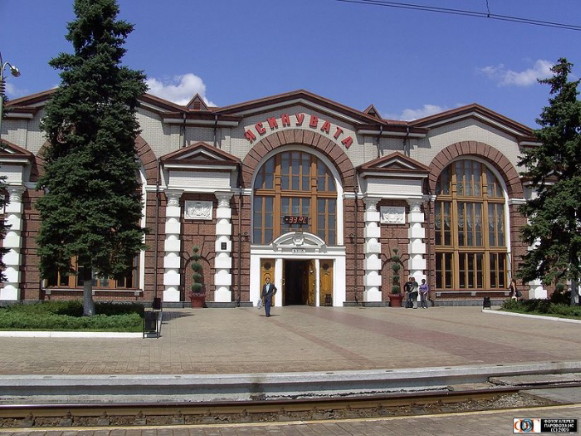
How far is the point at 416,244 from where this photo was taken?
31656mm

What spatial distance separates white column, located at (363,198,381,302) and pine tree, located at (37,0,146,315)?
1437 centimetres

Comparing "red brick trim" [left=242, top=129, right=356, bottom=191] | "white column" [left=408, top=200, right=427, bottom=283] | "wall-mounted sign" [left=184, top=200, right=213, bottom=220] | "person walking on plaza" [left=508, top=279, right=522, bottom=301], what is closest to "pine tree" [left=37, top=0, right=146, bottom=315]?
"wall-mounted sign" [left=184, top=200, right=213, bottom=220]

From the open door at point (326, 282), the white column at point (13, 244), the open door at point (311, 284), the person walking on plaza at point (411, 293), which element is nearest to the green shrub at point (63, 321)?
the white column at point (13, 244)

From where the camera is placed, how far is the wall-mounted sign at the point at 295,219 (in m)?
31.3

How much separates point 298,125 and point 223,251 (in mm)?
8123

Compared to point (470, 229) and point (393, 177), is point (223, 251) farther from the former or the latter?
point (470, 229)

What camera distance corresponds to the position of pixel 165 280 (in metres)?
29.0

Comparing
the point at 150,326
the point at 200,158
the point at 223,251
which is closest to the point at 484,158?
the point at 223,251

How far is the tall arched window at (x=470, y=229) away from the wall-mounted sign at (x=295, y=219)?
787 cm

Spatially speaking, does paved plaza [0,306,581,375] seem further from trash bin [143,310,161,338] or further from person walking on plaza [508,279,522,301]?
person walking on plaza [508,279,522,301]

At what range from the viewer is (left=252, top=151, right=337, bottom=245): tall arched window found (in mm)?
31312

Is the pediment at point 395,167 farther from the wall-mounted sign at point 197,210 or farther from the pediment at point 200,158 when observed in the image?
the wall-mounted sign at point 197,210

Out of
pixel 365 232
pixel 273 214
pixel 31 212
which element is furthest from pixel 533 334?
pixel 31 212

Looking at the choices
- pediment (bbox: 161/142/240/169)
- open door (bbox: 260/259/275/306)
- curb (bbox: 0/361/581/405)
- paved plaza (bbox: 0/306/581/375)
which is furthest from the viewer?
open door (bbox: 260/259/275/306)
